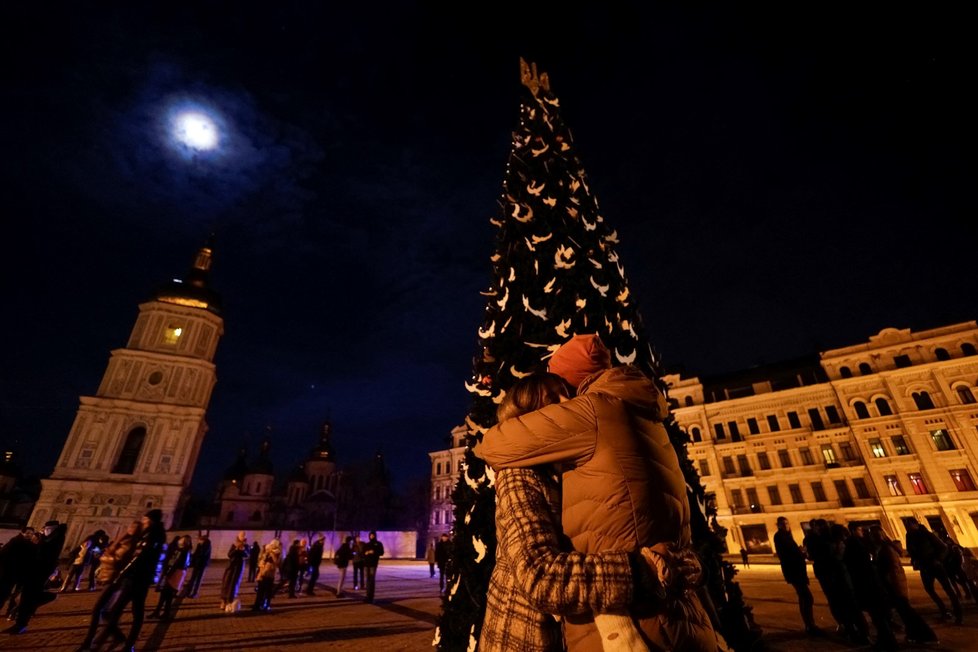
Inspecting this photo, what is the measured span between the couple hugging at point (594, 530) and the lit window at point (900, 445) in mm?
38386

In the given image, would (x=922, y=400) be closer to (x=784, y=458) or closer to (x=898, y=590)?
(x=784, y=458)

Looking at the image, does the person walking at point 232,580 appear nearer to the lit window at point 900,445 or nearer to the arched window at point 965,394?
the lit window at point 900,445

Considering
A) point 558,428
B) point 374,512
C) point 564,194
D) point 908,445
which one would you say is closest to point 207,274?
point 374,512

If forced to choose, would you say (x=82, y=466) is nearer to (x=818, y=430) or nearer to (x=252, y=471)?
(x=252, y=471)

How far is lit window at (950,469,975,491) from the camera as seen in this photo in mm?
24672

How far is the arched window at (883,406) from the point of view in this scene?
28764 mm

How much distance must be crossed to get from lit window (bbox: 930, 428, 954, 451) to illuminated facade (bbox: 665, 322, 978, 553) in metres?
0.07

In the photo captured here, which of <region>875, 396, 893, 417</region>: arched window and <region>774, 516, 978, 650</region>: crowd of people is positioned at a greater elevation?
<region>875, 396, 893, 417</region>: arched window

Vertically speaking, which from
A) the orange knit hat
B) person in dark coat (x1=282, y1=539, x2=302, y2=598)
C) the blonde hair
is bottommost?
person in dark coat (x1=282, y1=539, x2=302, y2=598)

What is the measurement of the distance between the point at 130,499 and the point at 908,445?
60886mm

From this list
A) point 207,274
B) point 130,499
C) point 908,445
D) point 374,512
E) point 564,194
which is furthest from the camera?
point 374,512

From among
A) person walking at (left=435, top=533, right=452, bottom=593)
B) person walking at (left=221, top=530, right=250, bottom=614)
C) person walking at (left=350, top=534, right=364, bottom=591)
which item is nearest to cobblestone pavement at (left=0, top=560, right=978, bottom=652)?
person walking at (left=221, top=530, right=250, bottom=614)

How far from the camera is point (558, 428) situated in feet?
5.37

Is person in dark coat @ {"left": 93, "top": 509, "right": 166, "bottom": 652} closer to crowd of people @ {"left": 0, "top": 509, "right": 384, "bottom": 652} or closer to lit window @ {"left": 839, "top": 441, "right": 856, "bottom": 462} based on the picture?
crowd of people @ {"left": 0, "top": 509, "right": 384, "bottom": 652}
